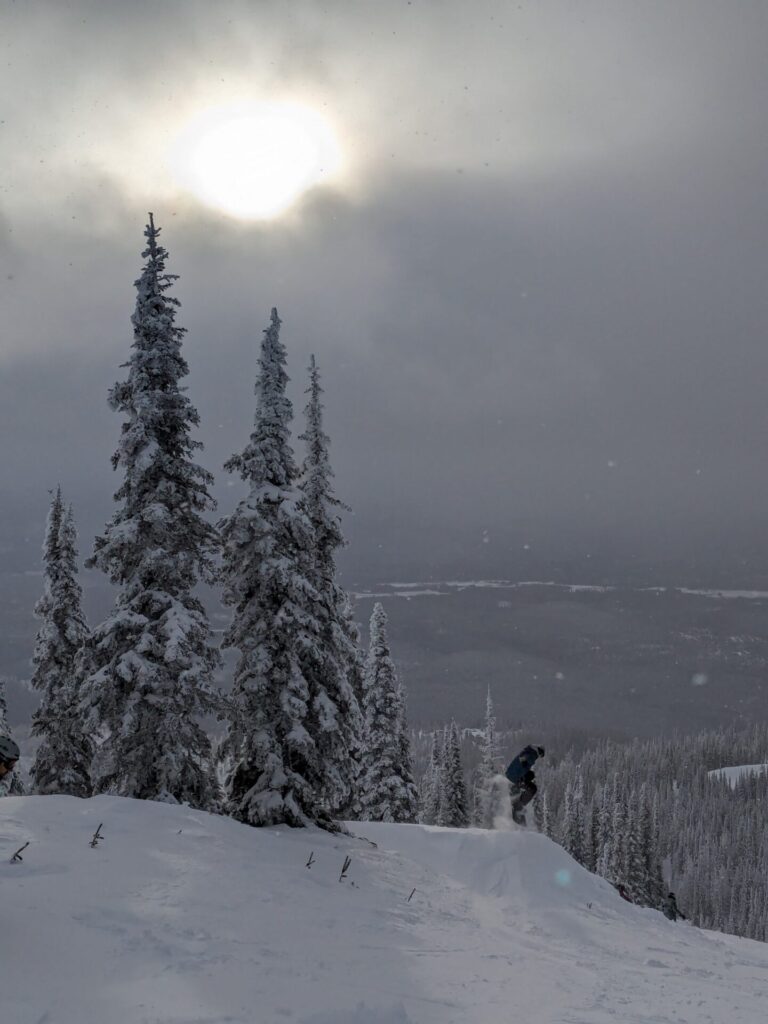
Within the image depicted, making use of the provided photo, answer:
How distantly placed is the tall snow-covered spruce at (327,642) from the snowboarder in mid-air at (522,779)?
4.80 meters

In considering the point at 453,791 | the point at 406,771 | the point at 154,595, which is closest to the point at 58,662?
the point at 154,595

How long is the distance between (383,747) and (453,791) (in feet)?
35.5

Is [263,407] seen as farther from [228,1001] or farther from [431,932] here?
[228,1001]

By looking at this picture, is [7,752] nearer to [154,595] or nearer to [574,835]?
[154,595]

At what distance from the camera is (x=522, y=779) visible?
19031mm

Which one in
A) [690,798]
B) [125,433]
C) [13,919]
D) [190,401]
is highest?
[190,401]

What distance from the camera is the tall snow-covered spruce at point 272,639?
16.6 metres

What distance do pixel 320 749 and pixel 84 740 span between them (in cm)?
1214

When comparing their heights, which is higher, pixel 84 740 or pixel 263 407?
pixel 263 407

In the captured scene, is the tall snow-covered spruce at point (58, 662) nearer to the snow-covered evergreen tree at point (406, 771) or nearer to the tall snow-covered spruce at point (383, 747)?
the tall snow-covered spruce at point (383, 747)

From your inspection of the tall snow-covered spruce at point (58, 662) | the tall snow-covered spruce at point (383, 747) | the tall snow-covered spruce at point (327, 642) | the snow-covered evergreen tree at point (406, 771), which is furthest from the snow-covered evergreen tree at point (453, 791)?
the tall snow-covered spruce at point (58, 662)

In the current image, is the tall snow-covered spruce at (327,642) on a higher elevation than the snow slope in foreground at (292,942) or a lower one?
higher

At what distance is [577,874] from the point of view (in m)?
16.0

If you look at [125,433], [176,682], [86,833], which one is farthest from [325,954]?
[125,433]
